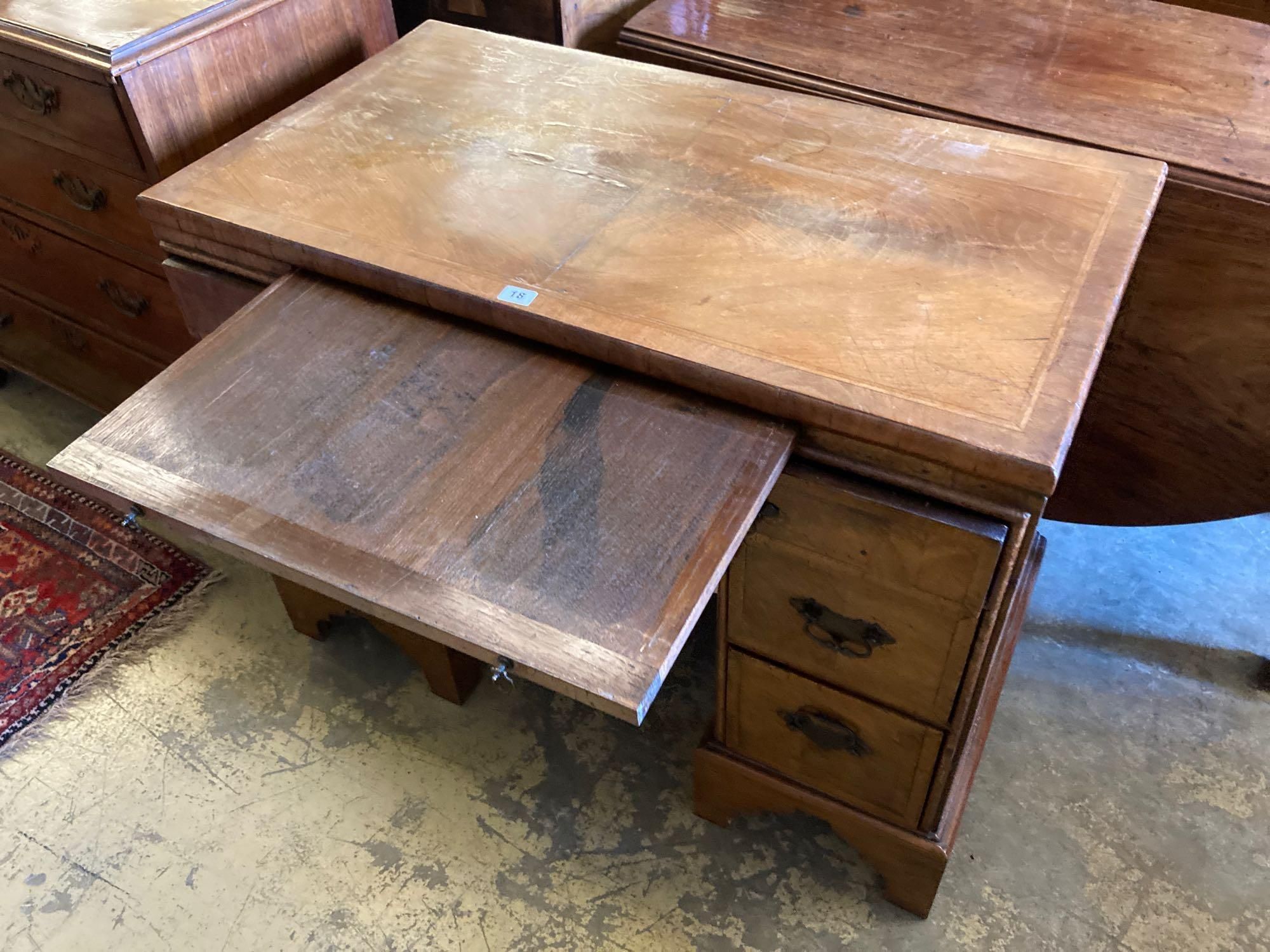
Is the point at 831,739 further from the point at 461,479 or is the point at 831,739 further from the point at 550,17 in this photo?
the point at 550,17

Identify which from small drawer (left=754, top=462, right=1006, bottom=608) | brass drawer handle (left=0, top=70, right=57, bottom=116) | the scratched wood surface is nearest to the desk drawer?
small drawer (left=754, top=462, right=1006, bottom=608)

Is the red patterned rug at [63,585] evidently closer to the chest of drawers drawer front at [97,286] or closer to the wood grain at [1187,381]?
the chest of drawers drawer front at [97,286]

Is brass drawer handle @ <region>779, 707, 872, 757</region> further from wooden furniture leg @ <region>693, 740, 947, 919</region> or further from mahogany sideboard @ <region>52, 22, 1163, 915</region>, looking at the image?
wooden furniture leg @ <region>693, 740, 947, 919</region>

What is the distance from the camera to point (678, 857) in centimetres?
133

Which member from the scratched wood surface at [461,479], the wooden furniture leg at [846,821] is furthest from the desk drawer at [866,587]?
the wooden furniture leg at [846,821]

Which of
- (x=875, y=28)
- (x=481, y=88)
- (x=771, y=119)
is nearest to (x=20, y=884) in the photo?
(x=481, y=88)

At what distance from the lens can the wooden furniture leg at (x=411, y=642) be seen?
4.78ft

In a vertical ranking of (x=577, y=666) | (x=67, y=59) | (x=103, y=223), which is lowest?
(x=103, y=223)

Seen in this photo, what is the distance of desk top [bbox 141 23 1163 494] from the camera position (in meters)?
0.82

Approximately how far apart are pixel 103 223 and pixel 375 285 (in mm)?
783

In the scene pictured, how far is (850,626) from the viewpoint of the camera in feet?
3.26

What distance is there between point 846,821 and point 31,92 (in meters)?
1.43

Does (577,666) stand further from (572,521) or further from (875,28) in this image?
(875,28)

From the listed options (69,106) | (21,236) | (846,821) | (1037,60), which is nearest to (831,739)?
(846,821)
